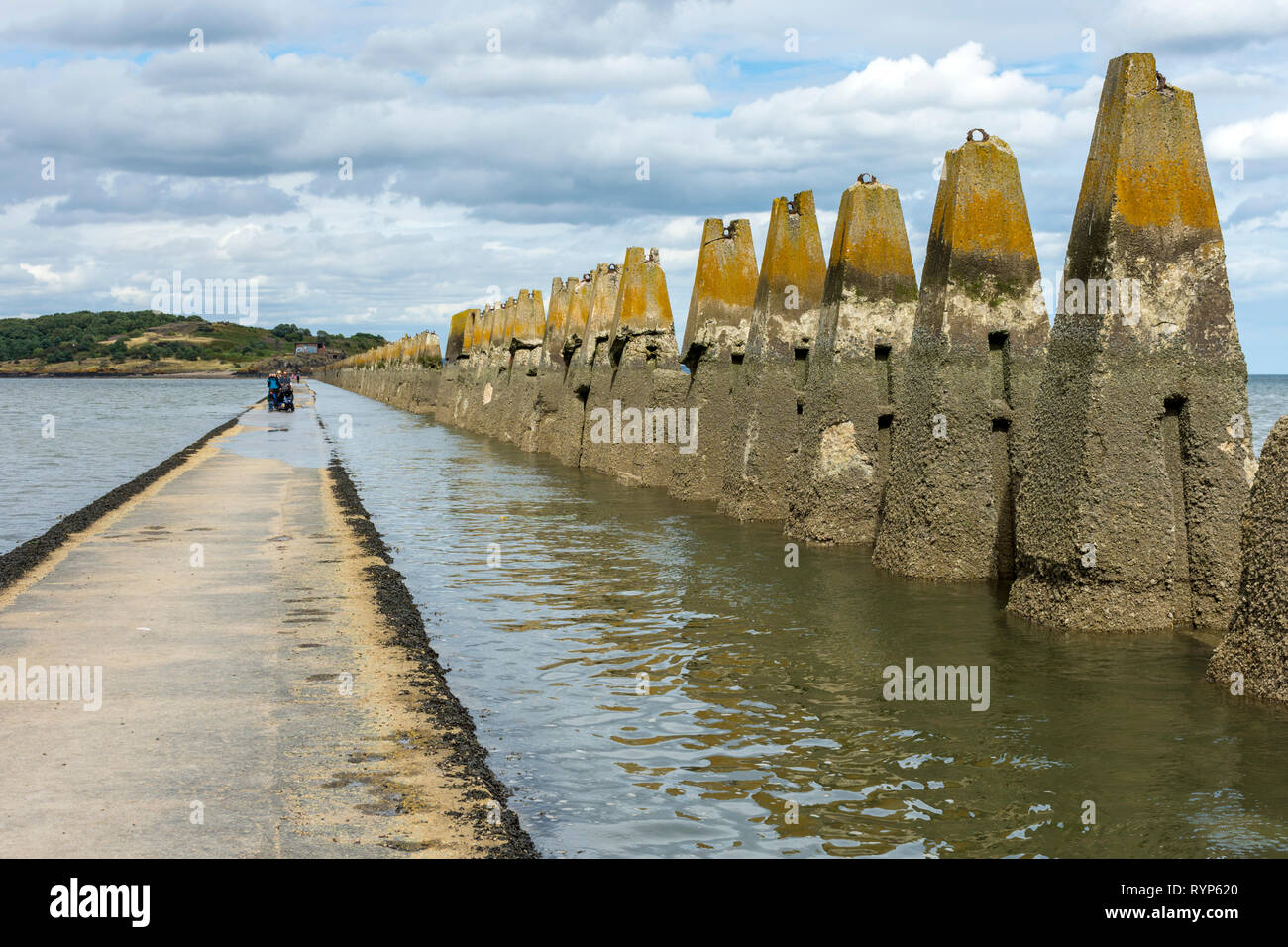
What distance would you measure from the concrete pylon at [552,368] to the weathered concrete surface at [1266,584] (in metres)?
21.7

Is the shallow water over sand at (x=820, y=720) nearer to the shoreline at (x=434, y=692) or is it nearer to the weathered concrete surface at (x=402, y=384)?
the shoreline at (x=434, y=692)

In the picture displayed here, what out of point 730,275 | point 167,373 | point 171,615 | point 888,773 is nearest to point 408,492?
point 730,275

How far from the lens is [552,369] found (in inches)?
1146

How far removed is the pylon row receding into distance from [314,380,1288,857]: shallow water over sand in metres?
0.50

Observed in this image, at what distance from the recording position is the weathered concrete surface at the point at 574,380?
82.2 feet

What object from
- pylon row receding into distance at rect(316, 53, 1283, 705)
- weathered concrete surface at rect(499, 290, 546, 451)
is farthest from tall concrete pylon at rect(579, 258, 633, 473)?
weathered concrete surface at rect(499, 290, 546, 451)

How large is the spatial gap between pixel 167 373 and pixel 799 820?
192 m

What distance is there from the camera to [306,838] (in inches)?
202

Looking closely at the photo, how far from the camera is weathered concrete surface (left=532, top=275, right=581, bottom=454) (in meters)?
28.7

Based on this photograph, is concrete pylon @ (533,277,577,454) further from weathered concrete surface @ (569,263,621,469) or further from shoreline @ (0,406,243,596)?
shoreline @ (0,406,243,596)
